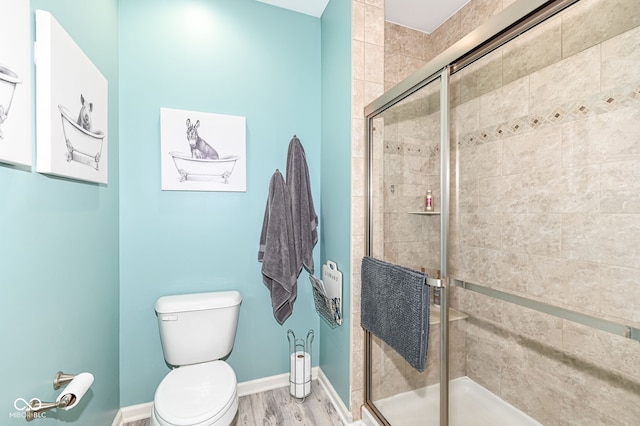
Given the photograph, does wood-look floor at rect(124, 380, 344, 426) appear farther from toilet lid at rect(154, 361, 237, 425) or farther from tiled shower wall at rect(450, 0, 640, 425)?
tiled shower wall at rect(450, 0, 640, 425)

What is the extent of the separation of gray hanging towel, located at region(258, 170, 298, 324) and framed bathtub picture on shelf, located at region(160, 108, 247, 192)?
0.27 meters

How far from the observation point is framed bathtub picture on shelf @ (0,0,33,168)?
71 centimetres

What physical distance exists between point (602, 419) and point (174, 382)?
6.56 ft

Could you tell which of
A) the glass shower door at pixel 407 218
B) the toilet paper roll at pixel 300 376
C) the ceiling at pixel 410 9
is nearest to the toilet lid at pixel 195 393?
the toilet paper roll at pixel 300 376

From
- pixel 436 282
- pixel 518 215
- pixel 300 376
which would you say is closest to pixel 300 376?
pixel 300 376

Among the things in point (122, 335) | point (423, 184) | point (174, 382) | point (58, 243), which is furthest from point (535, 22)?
point (122, 335)

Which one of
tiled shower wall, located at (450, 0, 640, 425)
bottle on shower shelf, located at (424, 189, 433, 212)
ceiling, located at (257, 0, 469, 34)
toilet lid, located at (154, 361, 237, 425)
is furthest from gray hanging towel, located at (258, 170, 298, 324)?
ceiling, located at (257, 0, 469, 34)

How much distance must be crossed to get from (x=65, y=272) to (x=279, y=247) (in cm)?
97

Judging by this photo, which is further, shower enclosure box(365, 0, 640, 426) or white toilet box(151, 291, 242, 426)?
white toilet box(151, 291, 242, 426)

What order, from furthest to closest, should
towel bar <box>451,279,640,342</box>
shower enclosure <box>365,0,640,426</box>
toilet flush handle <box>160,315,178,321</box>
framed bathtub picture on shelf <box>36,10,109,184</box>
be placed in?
toilet flush handle <box>160,315,178,321</box>
shower enclosure <box>365,0,640,426</box>
framed bathtub picture on shelf <box>36,10,109,184</box>
towel bar <box>451,279,640,342</box>

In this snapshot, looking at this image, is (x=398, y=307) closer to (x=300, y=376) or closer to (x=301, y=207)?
(x=301, y=207)

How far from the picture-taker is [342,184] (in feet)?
5.56

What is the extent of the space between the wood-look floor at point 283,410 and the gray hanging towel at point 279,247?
0.61 m

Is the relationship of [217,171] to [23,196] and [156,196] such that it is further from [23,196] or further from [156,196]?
[23,196]
